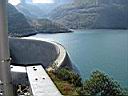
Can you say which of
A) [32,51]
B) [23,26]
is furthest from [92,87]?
[23,26]

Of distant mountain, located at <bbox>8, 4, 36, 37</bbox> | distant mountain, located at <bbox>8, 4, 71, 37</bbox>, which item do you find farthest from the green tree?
distant mountain, located at <bbox>8, 4, 36, 37</bbox>

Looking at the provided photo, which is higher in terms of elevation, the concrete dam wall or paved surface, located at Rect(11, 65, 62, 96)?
paved surface, located at Rect(11, 65, 62, 96)

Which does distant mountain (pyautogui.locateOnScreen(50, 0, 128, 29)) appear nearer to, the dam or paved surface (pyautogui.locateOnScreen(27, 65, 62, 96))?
the dam

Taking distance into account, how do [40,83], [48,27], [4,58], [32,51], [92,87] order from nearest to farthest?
[4,58] → [40,83] → [92,87] → [32,51] → [48,27]

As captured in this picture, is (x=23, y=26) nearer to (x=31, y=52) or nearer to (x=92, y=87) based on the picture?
(x=31, y=52)

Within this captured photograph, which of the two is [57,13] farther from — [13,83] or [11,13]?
[13,83]

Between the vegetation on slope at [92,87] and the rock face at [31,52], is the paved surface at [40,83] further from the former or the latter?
the rock face at [31,52]
